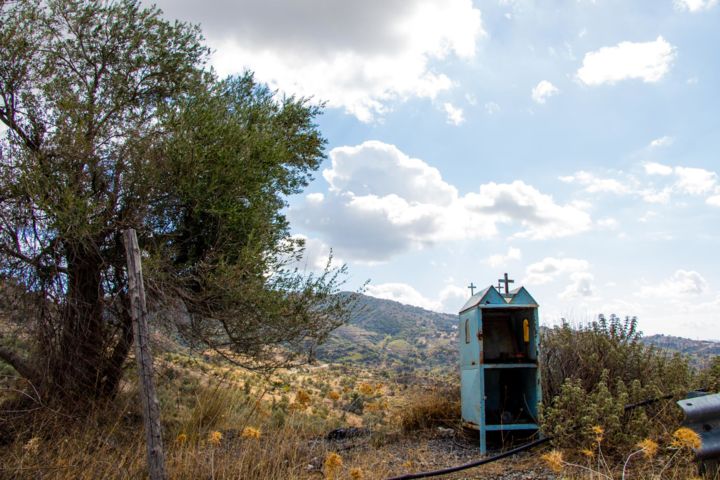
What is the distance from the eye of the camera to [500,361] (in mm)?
8969

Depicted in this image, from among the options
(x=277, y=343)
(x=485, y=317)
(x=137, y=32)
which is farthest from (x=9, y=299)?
(x=485, y=317)

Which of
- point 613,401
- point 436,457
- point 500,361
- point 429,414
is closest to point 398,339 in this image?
point 429,414

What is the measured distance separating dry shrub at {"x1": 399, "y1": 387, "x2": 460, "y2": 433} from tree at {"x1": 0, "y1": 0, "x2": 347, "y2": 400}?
2456mm

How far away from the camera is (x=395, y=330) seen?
3792 inches

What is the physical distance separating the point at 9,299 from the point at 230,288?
10.3 ft

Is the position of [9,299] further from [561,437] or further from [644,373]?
[644,373]

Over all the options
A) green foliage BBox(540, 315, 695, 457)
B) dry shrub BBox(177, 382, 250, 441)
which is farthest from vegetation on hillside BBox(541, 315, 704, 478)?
dry shrub BBox(177, 382, 250, 441)

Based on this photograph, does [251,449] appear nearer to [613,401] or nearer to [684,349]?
[613,401]

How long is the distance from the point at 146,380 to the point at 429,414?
6585mm

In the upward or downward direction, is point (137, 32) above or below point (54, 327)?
above

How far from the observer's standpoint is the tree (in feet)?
26.5

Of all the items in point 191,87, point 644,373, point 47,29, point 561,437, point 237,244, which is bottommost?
point 561,437

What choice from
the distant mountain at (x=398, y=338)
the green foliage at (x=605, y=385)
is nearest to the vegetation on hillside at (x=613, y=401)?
the green foliage at (x=605, y=385)

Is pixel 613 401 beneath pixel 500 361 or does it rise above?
beneath
